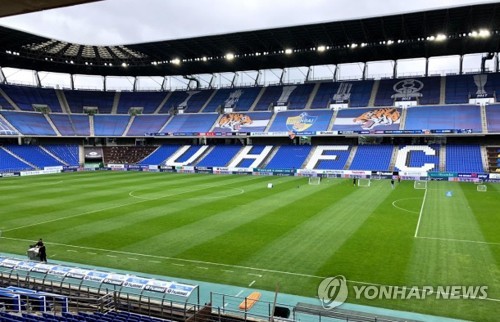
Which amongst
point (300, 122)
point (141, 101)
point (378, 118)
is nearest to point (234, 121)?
point (300, 122)

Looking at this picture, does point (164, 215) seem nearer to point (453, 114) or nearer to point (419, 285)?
point (419, 285)

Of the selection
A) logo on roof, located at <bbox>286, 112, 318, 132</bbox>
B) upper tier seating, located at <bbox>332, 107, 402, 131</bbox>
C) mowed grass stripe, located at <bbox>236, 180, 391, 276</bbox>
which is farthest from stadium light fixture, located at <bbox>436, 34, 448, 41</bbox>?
mowed grass stripe, located at <bbox>236, 180, 391, 276</bbox>

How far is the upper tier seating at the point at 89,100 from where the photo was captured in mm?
81644

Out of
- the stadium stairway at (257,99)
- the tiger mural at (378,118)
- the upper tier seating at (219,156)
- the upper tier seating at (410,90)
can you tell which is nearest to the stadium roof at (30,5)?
the upper tier seating at (219,156)

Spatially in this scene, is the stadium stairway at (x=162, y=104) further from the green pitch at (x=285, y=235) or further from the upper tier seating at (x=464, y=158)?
the upper tier seating at (x=464, y=158)

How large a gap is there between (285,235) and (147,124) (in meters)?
62.2

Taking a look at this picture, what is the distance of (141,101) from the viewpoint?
86312mm

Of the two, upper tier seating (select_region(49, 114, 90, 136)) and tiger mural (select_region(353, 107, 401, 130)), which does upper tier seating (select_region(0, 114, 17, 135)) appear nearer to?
upper tier seating (select_region(49, 114, 90, 136))

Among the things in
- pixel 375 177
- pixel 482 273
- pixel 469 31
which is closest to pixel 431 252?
pixel 482 273

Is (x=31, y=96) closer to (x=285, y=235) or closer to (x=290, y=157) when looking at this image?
(x=290, y=157)

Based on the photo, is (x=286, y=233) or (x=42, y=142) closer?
(x=286, y=233)

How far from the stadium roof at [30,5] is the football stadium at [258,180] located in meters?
0.05

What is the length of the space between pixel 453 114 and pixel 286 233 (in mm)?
47968

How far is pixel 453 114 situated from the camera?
59250 mm
